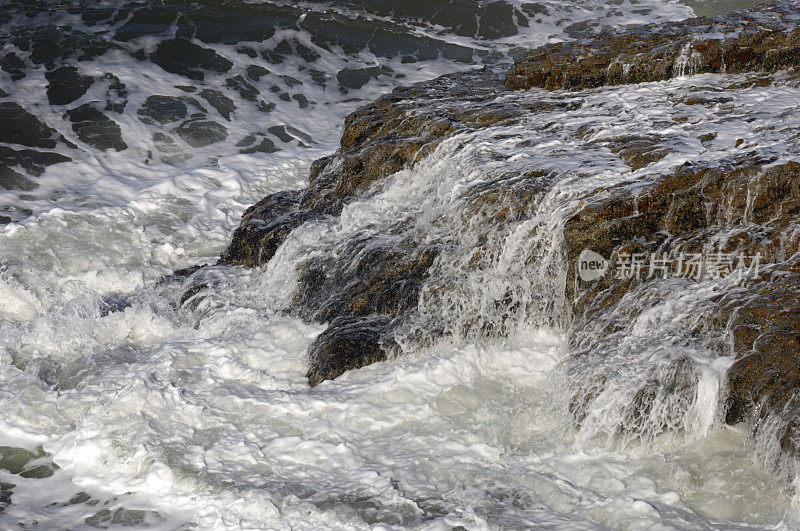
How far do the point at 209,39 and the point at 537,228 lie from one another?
10543 millimetres

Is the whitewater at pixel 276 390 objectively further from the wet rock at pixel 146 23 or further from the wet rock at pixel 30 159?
the wet rock at pixel 146 23

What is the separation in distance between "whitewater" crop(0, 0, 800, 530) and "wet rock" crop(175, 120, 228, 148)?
562mm

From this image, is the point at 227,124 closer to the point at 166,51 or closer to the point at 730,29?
the point at 166,51

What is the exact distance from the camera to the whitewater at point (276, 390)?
156 inches

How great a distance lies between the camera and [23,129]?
10.6 meters

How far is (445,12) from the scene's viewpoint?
627 inches

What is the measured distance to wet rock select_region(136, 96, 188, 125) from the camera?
11203mm

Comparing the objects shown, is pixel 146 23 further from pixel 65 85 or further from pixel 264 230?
pixel 264 230

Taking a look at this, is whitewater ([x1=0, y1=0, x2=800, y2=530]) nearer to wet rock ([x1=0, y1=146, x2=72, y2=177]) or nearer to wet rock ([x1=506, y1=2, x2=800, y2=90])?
wet rock ([x1=0, y1=146, x2=72, y2=177])

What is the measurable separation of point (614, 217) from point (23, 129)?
29.9 ft

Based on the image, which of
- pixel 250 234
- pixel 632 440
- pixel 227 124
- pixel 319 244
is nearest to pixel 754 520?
pixel 632 440

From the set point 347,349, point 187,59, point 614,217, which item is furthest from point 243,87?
point 614,217

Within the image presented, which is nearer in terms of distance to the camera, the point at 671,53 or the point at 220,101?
the point at 671,53

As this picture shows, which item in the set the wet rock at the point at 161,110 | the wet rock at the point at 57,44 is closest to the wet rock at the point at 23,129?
the wet rock at the point at 161,110
